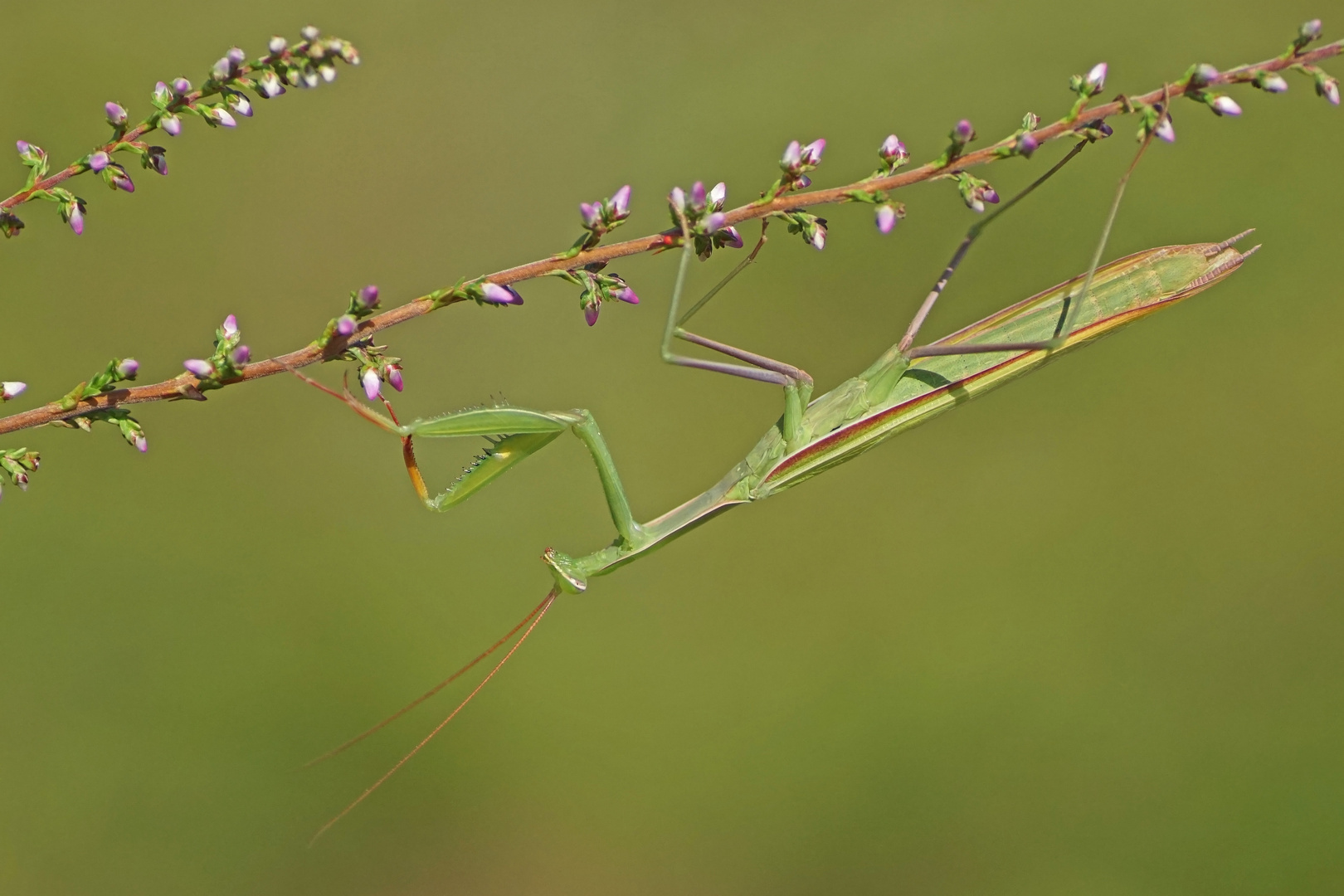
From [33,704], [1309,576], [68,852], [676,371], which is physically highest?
[676,371]

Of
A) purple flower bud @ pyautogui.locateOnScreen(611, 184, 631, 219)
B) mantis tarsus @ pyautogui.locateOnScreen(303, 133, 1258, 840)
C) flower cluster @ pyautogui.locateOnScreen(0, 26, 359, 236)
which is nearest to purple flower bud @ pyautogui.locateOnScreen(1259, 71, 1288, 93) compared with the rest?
mantis tarsus @ pyautogui.locateOnScreen(303, 133, 1258, 840)

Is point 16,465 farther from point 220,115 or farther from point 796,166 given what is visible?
point 796,166

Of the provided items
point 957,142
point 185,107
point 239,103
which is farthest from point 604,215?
point 185,107

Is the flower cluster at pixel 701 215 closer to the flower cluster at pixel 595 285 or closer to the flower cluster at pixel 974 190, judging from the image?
the flower cluster at pixel 595 285

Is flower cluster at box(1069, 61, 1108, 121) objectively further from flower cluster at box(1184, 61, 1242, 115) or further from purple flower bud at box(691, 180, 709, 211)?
purple flower bud at box(691, 180, 709, 211)

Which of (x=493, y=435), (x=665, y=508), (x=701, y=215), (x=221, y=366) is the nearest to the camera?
(x=221, y=366)

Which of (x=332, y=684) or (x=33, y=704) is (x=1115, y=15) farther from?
(x=33, y=704)

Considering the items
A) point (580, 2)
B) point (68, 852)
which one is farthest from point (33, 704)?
point (580, 2)
